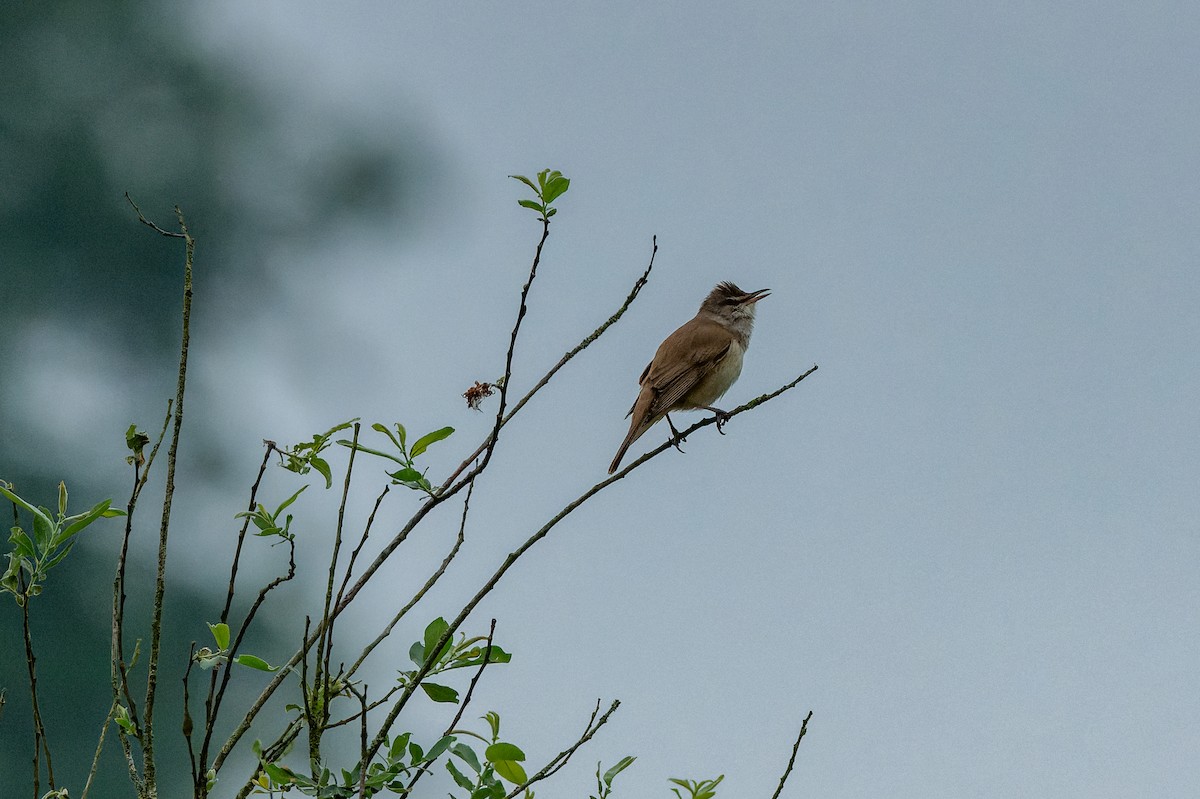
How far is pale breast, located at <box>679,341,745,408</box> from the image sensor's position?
4.46 metres

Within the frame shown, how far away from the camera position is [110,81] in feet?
51.5

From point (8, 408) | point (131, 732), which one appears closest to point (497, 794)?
point (131, 732)

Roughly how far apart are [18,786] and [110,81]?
972 cm

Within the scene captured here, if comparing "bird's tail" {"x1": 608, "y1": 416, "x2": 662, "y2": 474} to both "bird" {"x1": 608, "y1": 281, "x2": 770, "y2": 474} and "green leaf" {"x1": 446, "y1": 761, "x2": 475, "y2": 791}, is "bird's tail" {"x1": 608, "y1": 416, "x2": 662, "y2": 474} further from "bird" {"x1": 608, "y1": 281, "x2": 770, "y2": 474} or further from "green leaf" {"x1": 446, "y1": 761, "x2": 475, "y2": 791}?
"green leaf" {"x1": 446, "y1": 761, "x2": 475, "y2": 791}

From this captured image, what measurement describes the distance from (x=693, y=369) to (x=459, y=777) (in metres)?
2.94

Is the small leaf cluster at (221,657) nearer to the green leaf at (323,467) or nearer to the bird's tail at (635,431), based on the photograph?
the green leaf at (323,467)

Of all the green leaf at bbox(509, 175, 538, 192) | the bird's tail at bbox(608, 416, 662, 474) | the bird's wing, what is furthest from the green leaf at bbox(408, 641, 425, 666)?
the bird's wing

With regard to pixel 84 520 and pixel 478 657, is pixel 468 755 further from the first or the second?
pixel 84 520

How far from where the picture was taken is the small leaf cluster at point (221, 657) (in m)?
1.49

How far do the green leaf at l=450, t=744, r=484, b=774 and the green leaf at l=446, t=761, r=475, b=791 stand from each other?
2cm

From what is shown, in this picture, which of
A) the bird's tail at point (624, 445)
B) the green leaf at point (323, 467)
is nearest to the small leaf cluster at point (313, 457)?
the green leaf at point (323, 467)

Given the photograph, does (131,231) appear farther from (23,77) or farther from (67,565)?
(67,565)

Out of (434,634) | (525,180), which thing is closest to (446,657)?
(434,634)

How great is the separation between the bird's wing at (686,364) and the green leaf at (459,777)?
2.66 meters
